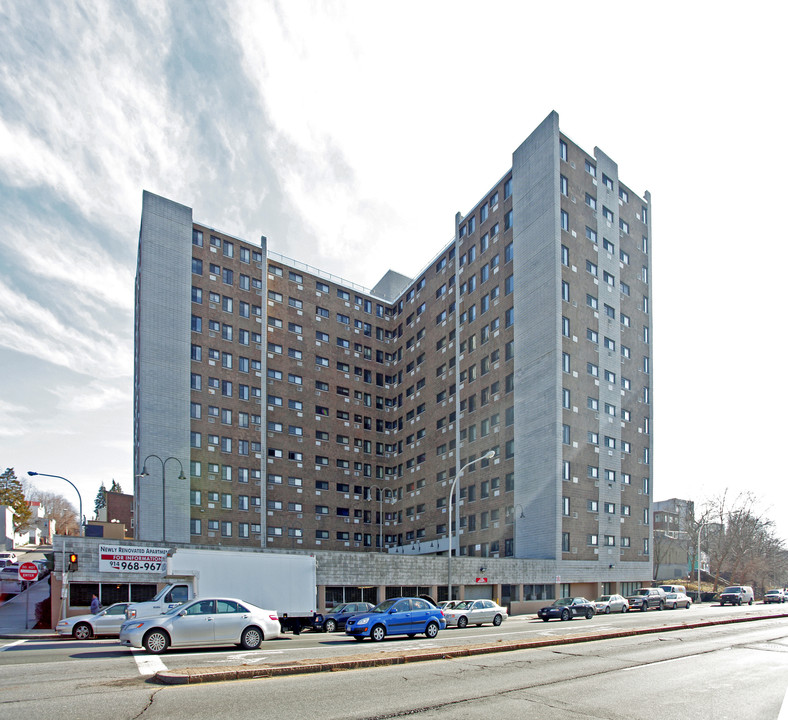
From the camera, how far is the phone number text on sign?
1309 inches

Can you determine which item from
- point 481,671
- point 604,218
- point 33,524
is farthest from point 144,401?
point 33,524

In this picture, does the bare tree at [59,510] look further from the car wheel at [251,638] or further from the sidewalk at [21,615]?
the car wheel at [251,638]

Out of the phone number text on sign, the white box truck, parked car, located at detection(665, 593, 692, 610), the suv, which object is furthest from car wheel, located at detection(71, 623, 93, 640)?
parked car, located at detection(665, 593, 692, 610)

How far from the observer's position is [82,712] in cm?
986

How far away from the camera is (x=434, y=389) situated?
227 ft

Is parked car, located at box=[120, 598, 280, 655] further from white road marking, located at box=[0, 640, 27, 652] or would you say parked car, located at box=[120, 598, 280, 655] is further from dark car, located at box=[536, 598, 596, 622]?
dark car, located at box=[536, 598, 596, 622]

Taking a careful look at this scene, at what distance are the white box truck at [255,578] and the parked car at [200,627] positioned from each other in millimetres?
5398

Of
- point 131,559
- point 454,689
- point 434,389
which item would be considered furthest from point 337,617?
point 434,389

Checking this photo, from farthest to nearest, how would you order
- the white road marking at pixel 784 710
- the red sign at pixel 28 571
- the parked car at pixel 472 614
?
the parked car at pixel 472 614 < the red sign at pixel 28 571 < the white road marking at pixel 784 710

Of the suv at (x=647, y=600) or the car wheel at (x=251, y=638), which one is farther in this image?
the suv at (x=647, y=600)

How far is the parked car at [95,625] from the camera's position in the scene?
25.1 meters

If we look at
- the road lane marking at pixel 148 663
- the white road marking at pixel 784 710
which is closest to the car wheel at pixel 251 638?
the road lane marking at pixel 148 663

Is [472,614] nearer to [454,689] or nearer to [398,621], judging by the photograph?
[398,621]

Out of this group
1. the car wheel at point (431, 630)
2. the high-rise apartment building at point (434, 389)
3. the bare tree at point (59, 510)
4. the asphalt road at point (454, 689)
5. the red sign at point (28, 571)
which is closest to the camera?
the asphalt road at point (454, 689)
